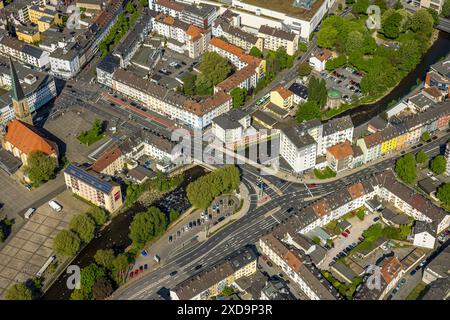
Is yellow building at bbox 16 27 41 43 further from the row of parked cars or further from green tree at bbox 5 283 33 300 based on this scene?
the row of parked cars

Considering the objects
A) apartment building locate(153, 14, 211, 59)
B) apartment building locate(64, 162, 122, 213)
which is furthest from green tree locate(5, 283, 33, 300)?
apartment building locate(153, 14, 211, 59)

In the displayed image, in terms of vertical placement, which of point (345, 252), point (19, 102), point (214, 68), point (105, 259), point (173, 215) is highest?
point (19, 102)

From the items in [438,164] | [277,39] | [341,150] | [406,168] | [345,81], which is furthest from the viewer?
[277,39]

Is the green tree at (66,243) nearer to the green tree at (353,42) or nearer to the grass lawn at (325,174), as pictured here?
the grass lawn at (325,174)

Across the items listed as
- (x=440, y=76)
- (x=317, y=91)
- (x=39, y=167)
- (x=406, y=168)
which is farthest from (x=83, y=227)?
(x=440, y=76)

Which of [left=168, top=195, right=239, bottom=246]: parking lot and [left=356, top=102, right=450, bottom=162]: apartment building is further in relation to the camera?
[left=356, top=102, right=450, bottom=162]: apartment building

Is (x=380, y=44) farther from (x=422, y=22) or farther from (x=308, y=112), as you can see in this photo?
(x=308, y=112)
